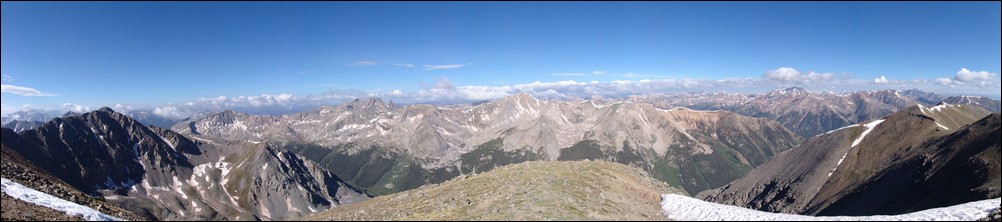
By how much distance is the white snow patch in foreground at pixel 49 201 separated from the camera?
35.8 meters

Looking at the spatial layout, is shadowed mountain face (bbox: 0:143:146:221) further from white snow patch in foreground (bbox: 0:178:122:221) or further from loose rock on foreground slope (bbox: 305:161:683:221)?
loose rock on foreground slope (bbox: 305:161:683:221)

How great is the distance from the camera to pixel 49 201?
39.4m

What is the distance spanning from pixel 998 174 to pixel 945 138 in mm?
74308

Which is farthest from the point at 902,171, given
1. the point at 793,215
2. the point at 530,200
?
the point at 530,200

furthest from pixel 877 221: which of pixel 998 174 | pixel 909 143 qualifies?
pixel 909 143

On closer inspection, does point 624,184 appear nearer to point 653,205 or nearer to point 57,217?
point 653,205

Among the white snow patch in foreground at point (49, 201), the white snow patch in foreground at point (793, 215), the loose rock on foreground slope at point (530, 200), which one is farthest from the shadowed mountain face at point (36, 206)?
the white snow patch in foreground at point (793, 215)

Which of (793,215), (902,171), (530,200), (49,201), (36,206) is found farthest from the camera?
(902,171)

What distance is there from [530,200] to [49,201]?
136ft

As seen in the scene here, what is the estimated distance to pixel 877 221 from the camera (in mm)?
30891

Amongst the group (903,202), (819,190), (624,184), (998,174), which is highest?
(624,184)

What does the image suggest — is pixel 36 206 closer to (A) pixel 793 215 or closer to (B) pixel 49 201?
(B) pixel 49 201

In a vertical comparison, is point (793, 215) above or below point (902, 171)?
above

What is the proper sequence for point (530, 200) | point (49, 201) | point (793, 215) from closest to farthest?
1. point (793, 215)
2. point (530, 200)
3. point (49, 201)
